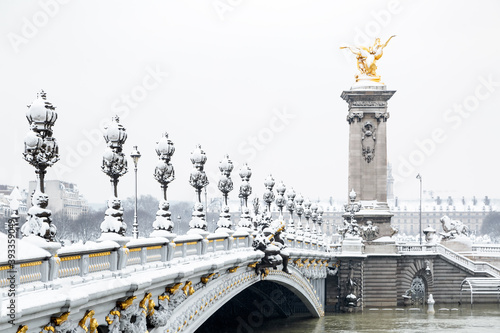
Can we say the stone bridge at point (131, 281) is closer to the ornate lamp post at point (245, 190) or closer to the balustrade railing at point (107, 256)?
the balustrade railing at point (107, 256)

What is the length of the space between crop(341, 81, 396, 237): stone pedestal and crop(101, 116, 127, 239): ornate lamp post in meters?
75.5

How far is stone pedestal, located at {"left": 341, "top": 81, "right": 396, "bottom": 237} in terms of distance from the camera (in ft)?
310

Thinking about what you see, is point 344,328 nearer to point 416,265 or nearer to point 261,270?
point 416,265

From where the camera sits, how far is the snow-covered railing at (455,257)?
89.1 m

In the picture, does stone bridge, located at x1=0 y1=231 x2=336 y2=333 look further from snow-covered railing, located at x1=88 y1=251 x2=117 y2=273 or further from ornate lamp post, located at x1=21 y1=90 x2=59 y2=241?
Result: ornate lamp post, located at x1=21 y1=90 x2=59 y2=241

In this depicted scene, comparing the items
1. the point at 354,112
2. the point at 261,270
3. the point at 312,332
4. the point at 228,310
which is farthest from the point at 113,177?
the point at 354,112

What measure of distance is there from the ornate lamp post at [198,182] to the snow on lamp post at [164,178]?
3977mm

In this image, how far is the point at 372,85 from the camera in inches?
3780

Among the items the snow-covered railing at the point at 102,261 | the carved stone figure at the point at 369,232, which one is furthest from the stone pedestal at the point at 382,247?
the snow-covered railing at the point at 102,261

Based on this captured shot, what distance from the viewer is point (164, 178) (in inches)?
977

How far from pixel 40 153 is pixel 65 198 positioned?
22.6ft

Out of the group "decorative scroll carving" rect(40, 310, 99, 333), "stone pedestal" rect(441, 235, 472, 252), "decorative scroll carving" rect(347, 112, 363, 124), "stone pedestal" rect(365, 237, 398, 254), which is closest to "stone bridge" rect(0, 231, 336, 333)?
"decorative scroll carving" rect(40, 310, 99, 333)

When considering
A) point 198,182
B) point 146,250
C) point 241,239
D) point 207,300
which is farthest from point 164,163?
point 241,239

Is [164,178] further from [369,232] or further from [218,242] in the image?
[369,232]
